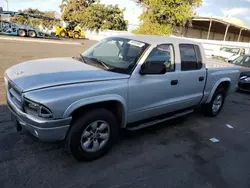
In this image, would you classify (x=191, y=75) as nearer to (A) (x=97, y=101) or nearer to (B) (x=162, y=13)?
(A) (x=97, y=101)

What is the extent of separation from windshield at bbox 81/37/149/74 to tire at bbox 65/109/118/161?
30.9 inches

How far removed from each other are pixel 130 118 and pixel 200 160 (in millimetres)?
1326

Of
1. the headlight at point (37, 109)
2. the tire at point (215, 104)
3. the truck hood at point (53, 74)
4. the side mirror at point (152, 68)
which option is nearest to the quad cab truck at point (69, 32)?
the tire at point (215, 104)

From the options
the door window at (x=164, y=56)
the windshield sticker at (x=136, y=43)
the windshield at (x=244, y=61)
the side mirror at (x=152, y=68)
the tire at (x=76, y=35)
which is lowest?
the tire at (x=76, y=35)

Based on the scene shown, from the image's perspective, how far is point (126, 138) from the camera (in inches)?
163

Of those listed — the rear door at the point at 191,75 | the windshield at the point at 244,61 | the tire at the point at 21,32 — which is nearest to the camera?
the rear door at the point at 191,75

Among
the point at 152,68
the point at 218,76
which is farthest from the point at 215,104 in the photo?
the point at 152,68

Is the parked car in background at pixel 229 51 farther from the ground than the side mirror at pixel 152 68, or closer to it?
closer to it

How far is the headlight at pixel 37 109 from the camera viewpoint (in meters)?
2.68

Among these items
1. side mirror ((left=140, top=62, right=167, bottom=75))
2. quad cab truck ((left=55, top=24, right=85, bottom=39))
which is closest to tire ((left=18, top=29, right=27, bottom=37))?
quad cab truck ((left=55, top=24, right=85, bottom=39))

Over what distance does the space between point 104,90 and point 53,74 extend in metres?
0.73

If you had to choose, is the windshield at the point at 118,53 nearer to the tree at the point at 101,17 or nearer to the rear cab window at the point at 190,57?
the rear cab window at the point at 190,57

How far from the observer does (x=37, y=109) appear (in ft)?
8.92

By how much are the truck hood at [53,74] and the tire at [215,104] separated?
9.97 feet
